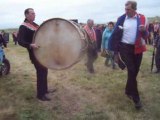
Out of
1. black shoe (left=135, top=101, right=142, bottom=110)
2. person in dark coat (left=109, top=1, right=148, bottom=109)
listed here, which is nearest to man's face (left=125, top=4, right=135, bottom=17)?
person in dark coat (left=109, top=1, right=148, bottom=109)

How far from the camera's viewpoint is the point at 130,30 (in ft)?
23.1

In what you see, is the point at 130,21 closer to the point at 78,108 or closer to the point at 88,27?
the point at 78,108

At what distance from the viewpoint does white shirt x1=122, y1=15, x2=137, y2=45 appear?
23.0ft

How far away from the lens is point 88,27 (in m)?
11.5

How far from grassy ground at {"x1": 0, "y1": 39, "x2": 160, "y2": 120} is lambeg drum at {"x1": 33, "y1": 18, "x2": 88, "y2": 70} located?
3.42 feet

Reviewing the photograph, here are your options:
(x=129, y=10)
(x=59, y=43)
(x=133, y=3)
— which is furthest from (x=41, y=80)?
(x=133, y=3)

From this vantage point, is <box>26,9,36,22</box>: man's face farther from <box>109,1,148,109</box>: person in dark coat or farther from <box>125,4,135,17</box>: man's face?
<box>125,4,135,17</box>: man's face

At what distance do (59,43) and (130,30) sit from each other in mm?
1454

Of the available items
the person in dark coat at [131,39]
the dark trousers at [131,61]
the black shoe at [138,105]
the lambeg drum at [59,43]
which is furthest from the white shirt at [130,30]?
the black shoe at [138,105]

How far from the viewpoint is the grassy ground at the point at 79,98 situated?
6.88 metres

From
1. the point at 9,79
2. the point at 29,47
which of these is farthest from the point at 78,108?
the point at 9,79

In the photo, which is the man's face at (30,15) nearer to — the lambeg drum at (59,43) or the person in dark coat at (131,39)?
the lambeg drum at (59,43)

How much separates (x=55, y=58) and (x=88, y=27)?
15.9ft

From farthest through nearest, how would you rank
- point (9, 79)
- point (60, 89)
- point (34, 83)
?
1. point (9, 79)
2. point (34, 83)
3. point (60, 89)
